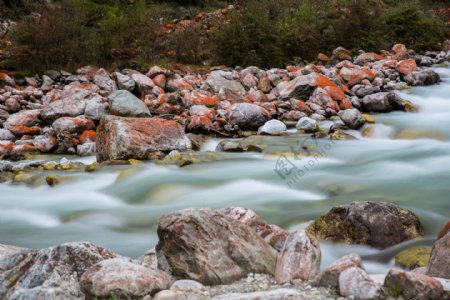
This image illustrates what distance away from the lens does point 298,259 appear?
3.80 meters

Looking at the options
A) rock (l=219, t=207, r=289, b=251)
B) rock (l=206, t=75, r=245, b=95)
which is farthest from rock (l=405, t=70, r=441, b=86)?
rock (l=219, t=207, r=289, b=251)

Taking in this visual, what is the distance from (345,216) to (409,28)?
1644cm

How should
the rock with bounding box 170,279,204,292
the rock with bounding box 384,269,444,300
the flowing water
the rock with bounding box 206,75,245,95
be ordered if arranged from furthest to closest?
1. the rock with bounding box 206,75,245,95
2. the flowing water
3. the rock with bounding box 170,279,204,292
4. the rock with bounding box 384,269,444,300

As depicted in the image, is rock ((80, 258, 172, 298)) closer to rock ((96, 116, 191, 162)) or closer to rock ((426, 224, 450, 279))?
rock ((426, 224, 450, 279))

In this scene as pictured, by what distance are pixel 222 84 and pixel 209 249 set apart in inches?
369

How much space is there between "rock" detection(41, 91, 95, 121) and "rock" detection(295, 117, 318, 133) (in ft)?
14.4

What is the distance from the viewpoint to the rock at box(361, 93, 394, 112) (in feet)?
39.5

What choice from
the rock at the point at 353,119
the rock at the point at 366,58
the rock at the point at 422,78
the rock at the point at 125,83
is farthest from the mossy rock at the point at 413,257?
the rock at the point at 366,58

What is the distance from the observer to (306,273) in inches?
146

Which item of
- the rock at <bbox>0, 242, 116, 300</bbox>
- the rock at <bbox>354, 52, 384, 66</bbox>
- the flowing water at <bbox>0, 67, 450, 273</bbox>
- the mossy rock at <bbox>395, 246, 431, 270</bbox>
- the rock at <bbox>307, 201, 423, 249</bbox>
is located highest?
the rock at <bbox>354, 52, 384, 66</bbox>

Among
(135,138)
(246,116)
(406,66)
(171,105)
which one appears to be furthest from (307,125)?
(406,66)

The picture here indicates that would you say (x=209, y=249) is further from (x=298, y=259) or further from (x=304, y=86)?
(x=304, y=86)

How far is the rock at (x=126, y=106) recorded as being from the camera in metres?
10.7

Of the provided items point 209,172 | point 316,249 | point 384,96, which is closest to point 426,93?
point 384,96
